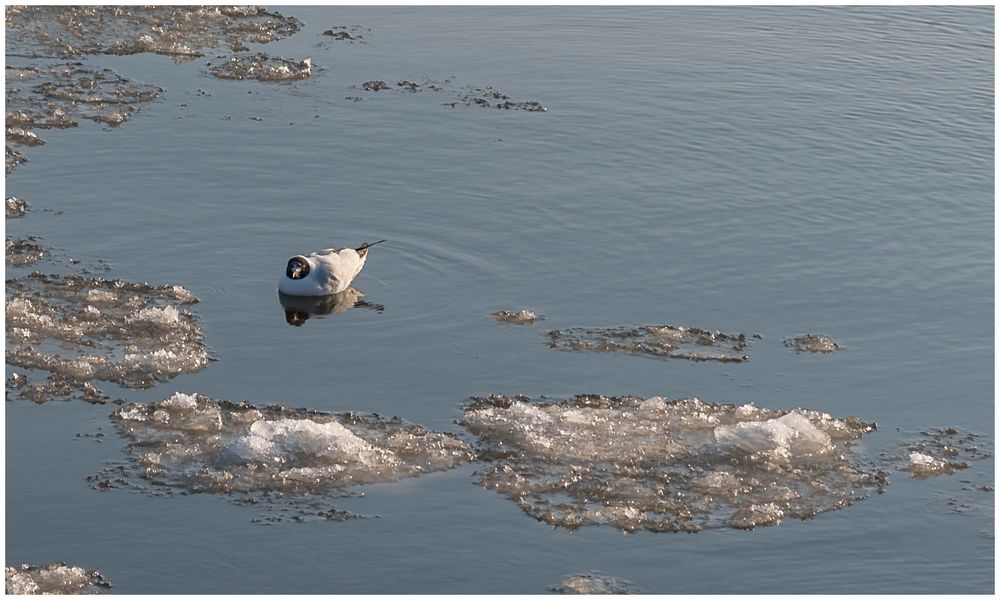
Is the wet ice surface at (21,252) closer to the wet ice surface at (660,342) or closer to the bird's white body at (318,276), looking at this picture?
the bird's white body at (318,276)

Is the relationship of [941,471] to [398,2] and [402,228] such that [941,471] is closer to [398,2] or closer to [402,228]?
[402,228]

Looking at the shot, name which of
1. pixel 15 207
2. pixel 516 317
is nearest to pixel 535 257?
pixel 516 317

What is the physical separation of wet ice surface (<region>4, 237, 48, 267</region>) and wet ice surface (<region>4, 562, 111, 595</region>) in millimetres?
8540

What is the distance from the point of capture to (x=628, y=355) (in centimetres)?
1981

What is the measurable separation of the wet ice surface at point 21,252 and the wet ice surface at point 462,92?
31.2 ft

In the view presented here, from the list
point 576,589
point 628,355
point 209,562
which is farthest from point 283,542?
point 628,355

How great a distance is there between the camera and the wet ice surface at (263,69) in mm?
31750

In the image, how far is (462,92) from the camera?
31359 mm

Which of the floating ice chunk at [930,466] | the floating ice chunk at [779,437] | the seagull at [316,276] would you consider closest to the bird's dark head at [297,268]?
the seagull at [316,276]

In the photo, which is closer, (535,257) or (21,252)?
(21,252)

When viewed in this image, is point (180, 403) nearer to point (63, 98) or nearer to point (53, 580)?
point (53, 580)

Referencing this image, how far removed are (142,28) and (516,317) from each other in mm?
17108

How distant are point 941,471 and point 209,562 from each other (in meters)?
7.66

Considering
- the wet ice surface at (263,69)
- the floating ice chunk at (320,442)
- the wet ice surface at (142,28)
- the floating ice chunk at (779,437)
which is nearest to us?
the floating ice chunk at (320,442)
